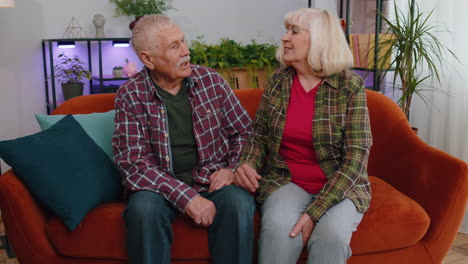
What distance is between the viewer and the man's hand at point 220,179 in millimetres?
1917

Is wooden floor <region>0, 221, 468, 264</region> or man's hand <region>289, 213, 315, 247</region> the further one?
wooden floor <region>0, 221, 468, 264</region>

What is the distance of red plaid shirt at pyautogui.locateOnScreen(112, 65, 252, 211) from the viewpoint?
74.5 inches

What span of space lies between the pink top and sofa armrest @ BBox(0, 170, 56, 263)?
3.13ft

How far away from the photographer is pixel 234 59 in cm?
296

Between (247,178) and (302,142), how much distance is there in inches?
9.8

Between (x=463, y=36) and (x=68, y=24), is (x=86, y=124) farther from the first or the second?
(x=68, y=24)

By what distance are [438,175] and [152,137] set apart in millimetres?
1118

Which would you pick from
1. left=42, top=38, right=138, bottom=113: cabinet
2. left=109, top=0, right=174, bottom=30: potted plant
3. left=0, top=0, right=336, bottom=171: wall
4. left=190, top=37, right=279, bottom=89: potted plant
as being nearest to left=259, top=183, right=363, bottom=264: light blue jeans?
left=190, top=37, right=279, bottom=89: potted plant

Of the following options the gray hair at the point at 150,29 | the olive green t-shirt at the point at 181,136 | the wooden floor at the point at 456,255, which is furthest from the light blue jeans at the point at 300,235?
the wooden floor at the point at 456,255

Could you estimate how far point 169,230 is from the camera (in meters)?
1.77

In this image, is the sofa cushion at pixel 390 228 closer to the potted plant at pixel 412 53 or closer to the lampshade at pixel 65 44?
the potted plant at pixel 412 53

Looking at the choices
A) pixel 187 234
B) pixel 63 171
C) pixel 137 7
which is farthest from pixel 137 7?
pixel 187 234

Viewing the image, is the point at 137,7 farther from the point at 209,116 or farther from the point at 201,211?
the point at 201,211

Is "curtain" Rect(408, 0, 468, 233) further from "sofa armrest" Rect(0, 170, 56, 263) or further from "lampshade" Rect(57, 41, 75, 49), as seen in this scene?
"lampshade" Rect(57, 41, 75, 49)
